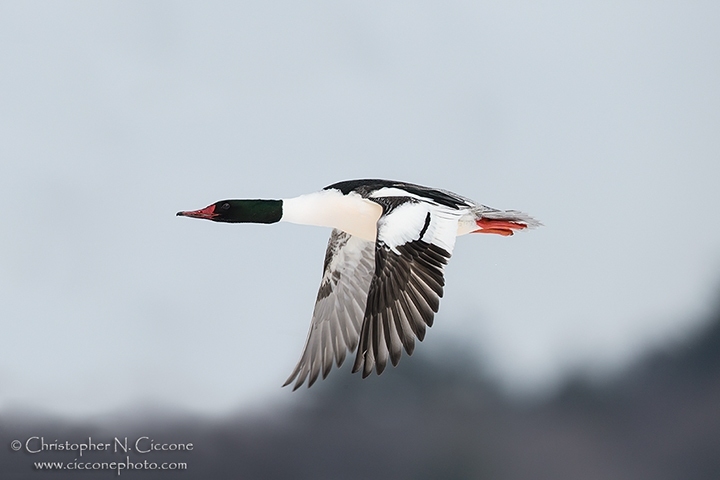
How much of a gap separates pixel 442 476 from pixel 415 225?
6.42 meters

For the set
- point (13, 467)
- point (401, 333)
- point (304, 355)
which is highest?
point (401, 333)

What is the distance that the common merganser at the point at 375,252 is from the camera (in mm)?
2980

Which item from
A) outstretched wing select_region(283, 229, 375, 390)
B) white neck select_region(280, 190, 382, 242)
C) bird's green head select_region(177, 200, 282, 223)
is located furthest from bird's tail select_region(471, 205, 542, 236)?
bird's green head select_region(177, 200, 282, 223)

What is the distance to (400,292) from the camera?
3.01 meters

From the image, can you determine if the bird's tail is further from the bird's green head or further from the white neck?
the bird's green head

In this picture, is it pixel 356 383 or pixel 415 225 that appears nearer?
→ pixel 415 225

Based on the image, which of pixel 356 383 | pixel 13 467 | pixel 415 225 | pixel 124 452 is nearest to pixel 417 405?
pixel 356 383

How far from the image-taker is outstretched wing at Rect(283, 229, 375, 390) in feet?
13.3

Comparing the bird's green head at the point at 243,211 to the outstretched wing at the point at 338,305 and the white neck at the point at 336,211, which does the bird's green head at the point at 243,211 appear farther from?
the outstretched wing at the point at 338,305

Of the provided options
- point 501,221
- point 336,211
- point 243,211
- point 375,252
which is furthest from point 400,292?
point 243,211

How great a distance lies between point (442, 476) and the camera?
30.0 feet

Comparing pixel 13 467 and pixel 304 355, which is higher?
pixel 304 355

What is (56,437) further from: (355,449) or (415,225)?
(415,225)

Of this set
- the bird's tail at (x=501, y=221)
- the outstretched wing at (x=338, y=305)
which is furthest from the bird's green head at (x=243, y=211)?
the bird's tail at (x=501, y=221)
